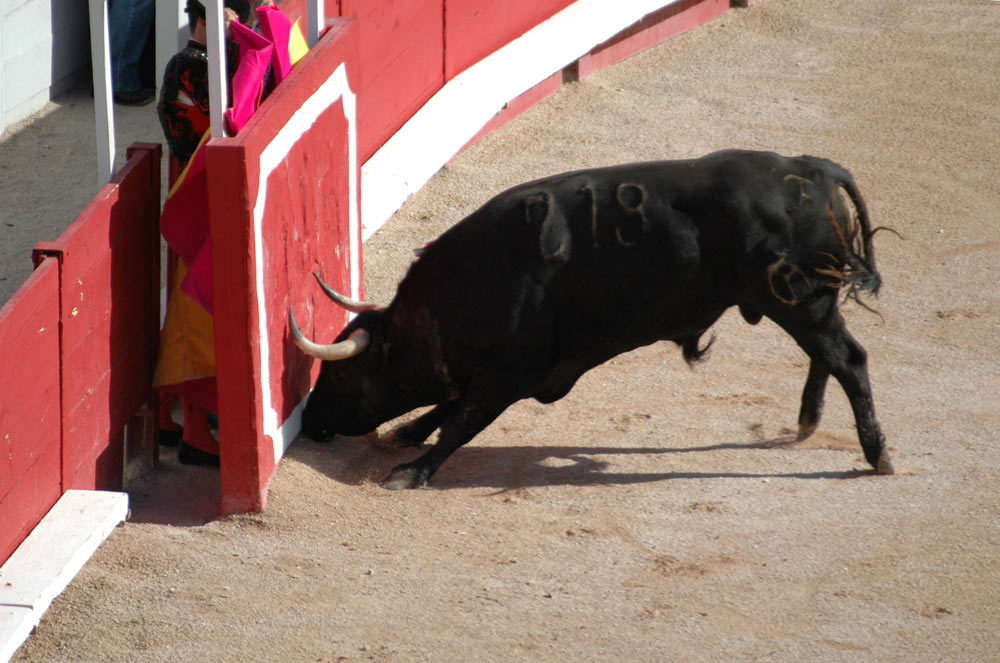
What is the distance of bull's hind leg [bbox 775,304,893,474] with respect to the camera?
5.40 m

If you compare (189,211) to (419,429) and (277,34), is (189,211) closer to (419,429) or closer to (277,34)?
(277,34)

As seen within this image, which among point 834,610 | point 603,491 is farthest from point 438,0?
point 834,610

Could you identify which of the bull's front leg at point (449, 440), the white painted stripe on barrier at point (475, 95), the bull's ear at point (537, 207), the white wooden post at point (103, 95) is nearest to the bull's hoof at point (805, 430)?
the bull's front leg at point (449, 440)

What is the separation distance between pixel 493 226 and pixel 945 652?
7.26ft

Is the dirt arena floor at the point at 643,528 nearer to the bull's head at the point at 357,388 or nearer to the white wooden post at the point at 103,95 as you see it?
the bull's head at the point at 357,388

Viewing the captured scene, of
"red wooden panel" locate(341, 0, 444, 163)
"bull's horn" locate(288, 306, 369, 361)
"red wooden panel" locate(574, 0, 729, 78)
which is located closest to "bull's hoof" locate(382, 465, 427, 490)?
"bull's horn" locate(288, 306, 369, 361)

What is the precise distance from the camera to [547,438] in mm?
5996

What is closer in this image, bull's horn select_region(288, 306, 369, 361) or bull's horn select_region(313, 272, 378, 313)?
bull's horn select_region(288, 306, 369, 361)

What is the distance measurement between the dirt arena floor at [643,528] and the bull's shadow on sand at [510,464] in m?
0.01

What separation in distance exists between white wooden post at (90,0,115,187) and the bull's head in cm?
92

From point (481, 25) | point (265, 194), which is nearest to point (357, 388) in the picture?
point (265, 194)

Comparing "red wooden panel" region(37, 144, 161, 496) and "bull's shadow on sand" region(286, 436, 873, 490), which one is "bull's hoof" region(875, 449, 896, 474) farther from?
"red wooden panel" region(37, 144, 161, 496)

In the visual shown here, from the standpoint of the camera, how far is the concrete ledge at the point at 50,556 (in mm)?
4391

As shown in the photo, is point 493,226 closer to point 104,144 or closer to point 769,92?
point 104,144
